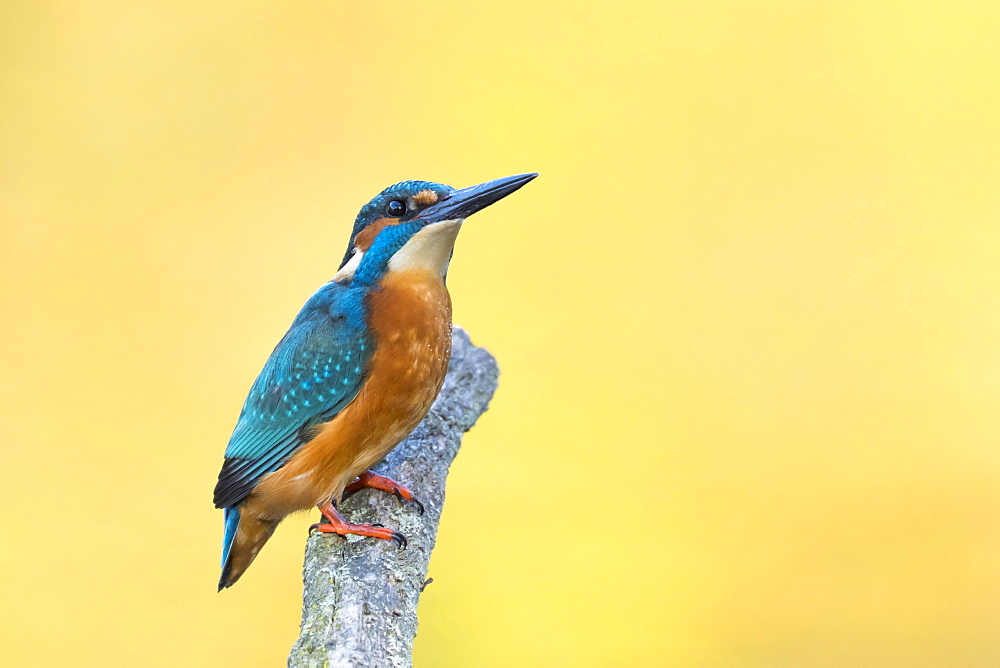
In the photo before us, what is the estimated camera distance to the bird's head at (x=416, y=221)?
178 cm

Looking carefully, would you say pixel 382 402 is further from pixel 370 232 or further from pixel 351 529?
pixel 370 232

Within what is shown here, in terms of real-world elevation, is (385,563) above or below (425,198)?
below

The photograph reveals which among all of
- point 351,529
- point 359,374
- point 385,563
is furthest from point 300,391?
point 385,563

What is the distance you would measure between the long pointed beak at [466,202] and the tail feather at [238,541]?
71 centimetres

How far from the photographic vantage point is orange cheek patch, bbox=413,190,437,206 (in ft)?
5.91

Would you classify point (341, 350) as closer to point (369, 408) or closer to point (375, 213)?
point (369, 408)

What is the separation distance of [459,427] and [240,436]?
607 mm

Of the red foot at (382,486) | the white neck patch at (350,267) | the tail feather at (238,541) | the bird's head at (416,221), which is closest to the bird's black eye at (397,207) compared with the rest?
the bird's head at (416,221)

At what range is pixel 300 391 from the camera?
1.79m

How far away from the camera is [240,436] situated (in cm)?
184

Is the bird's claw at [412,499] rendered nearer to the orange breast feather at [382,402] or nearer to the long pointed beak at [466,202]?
the orange breast feather at [382,402]

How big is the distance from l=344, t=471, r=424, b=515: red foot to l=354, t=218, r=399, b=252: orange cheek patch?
49 cm

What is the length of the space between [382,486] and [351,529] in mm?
212

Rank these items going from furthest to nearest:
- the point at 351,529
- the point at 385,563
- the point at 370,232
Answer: the point at 370,232 < the point at 351,529 < the point at 385,563
